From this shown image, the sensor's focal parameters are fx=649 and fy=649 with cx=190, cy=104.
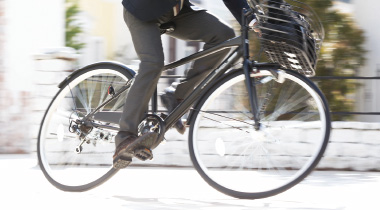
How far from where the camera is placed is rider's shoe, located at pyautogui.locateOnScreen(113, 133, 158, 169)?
4.12 meters

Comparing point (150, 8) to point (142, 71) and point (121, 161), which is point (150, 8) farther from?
point (121, 161)

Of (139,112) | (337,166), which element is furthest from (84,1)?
(139,112)

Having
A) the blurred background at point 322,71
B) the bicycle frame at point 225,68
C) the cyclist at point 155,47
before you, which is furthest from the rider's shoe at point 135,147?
the blurred background at point 322,71

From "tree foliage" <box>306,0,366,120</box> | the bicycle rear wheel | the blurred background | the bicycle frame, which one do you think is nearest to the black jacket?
the bicycle frame

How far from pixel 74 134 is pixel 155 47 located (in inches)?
41.5

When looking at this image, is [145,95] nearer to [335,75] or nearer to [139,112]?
[139,112]

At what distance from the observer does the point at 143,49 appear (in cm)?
405

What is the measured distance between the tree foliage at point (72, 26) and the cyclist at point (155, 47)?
496 cm

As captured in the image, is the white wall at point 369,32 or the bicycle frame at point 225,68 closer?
the bicycle frame at point 225,68

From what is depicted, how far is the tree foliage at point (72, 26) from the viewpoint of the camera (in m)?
9.16

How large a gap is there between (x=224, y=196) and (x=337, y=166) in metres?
1.86

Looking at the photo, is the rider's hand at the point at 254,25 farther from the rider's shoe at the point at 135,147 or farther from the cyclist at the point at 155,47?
the rider's shoe at the point at 135,147

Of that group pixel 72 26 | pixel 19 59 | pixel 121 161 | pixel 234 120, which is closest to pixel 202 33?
pixel 234 120

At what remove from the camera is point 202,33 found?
419cm
